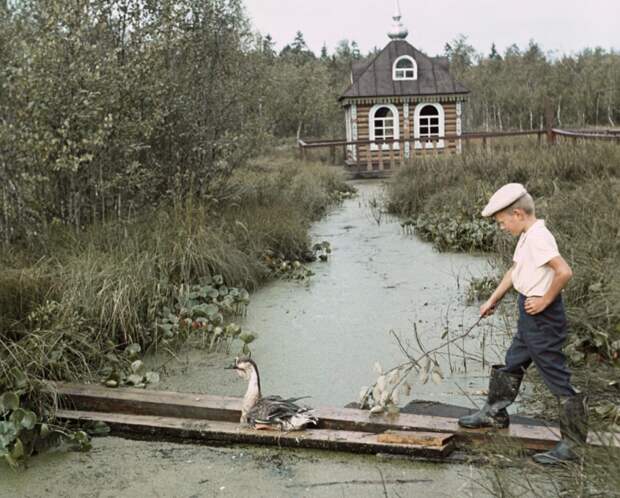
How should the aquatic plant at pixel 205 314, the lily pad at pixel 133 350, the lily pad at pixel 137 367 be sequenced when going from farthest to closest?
the aquatic plant at pixel 205 314, the lily pad at pixel 133 350, the lily pad at pixel 137 367

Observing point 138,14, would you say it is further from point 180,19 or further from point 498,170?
point 498,170

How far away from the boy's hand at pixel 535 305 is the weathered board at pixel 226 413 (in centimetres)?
64

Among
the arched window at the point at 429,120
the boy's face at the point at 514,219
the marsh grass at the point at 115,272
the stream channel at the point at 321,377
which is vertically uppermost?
the arched window at the point at 429,120

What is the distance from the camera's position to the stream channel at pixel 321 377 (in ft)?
14.0

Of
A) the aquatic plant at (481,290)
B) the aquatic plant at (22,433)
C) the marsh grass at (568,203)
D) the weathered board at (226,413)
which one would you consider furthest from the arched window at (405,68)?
the aquatic plant at (22,433)

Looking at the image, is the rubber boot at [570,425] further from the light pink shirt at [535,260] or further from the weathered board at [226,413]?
the light pink shirt at [535,260]

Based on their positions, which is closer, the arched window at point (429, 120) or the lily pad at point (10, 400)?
the lily pad at point (10, 400)

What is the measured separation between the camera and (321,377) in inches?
233

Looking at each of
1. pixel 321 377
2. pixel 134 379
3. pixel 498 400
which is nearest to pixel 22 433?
pixel 134 379

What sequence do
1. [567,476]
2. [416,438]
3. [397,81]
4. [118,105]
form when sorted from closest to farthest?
[567,476] → [416,438] → [118,105] → [397,81]

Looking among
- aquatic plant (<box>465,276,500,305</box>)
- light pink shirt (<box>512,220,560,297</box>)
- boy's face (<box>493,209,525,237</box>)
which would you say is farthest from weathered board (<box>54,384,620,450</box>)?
aquatic plant (<box>465,276,500,305</box>)

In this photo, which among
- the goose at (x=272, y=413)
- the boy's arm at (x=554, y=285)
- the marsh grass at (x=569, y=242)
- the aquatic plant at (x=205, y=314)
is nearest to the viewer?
the marsh grass at (x=569, y=242)

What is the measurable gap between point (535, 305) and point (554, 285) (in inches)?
5.3

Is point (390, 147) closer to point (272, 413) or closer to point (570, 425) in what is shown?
point (272, 413)
